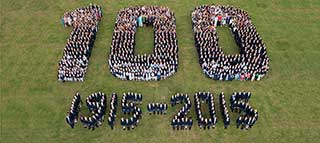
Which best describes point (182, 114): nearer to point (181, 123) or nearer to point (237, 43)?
point (181, 123)

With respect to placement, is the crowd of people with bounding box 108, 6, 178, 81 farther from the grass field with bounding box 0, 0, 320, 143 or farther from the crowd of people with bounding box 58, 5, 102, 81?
the crowd of people with bounding box 58, 5, 102, 81

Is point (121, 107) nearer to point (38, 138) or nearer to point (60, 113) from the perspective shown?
point (60, 113)

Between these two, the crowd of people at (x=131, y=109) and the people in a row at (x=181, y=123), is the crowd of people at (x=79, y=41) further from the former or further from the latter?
the people in a row at (x=181, y=123)

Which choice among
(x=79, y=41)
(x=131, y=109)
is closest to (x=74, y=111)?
(x=131, y=109)

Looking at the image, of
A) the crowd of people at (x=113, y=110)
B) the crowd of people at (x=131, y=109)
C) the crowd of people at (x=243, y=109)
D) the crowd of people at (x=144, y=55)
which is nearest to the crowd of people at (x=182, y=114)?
the crowd of people at (x=131, y=109)

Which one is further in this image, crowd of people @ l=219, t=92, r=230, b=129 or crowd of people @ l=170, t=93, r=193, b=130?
crowd of people @ l=219, t=92, r=230, b=129

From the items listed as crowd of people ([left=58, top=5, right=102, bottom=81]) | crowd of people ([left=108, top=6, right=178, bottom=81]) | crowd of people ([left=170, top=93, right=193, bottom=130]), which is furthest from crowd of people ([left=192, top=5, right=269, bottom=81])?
crowd of people ([left=58, top=5, right=102, bottom=81])
